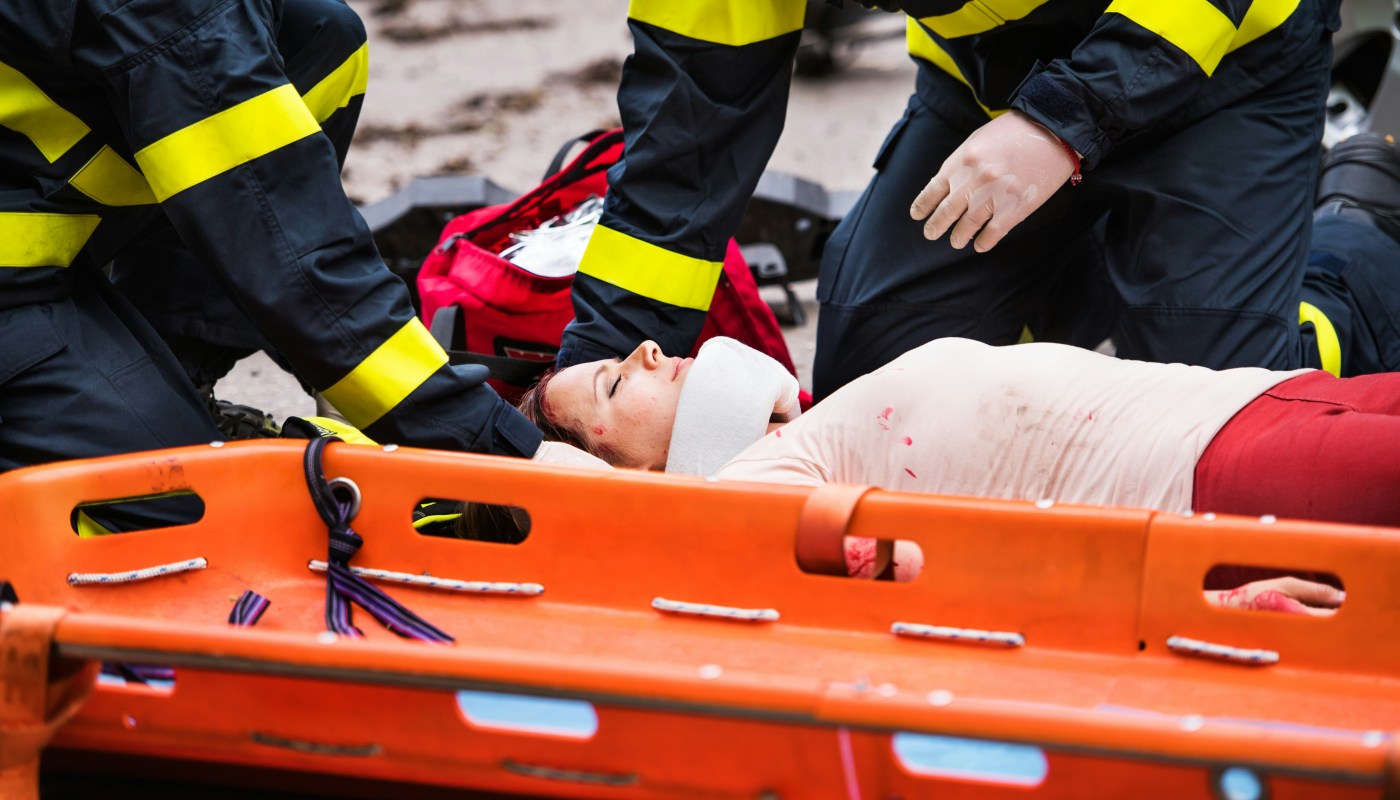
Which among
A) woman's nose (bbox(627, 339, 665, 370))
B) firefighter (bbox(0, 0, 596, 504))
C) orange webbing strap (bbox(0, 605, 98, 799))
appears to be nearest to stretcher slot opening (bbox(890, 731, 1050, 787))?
orange webbing strap (bbox(0, 605, 98, 799))

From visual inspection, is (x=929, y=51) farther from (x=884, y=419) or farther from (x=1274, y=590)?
(x=1274, y=590)

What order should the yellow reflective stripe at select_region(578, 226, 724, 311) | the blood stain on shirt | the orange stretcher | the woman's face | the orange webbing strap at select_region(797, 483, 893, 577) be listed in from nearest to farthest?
the orange stretcher, the orange webbing strap at select_region(797, 483, 893, 577), the blood stain on shirt, the woman's face, the yellow reflective stripe at select_region(578, 226, 724, 311)

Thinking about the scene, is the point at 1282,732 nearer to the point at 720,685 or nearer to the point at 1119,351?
the point at 720,685

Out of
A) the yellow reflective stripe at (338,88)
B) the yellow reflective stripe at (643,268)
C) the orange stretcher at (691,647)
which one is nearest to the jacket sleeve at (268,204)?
the orange stretcher at (691,647)

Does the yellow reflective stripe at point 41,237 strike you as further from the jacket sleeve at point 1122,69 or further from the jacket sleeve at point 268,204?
the jacket sleeve at point 1122,69

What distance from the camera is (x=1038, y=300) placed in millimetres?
2855

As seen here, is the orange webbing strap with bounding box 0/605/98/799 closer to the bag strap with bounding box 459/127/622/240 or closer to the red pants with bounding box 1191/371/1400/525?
the red pants with bounding box 1191/371/1400/525

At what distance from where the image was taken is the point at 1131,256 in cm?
255

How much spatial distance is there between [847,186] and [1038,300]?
7.33 ft

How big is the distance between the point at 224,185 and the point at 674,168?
0.91 meters

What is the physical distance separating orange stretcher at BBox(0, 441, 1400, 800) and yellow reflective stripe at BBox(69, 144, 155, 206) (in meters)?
0.53

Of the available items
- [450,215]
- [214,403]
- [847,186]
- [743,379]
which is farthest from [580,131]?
[743,379]

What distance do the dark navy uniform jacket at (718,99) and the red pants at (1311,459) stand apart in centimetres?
56

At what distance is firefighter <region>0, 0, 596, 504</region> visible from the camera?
190 cm
